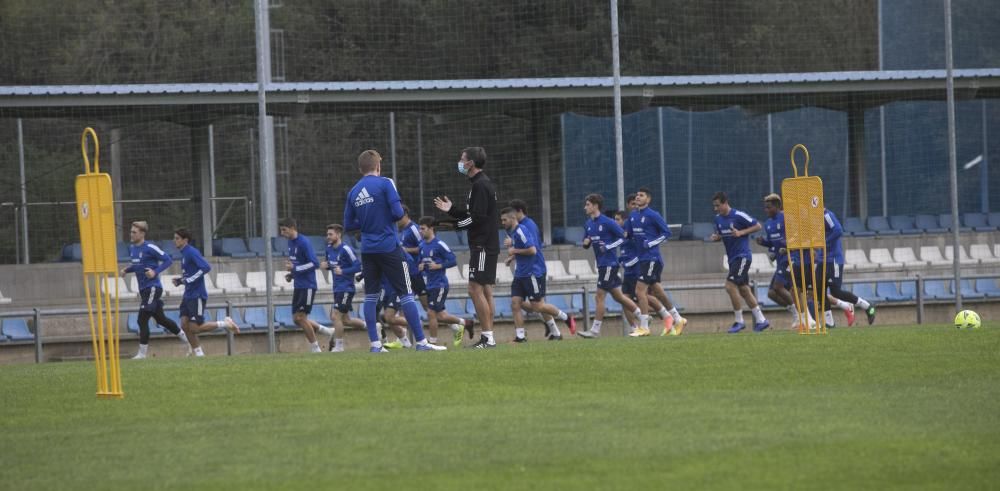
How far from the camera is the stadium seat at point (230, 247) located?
30.7 metres

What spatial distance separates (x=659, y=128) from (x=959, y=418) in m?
27.2

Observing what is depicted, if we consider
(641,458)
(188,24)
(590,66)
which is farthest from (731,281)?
(188,24)

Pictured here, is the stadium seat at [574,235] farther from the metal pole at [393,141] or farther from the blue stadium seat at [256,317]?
the blue stadium seat at [256,317]

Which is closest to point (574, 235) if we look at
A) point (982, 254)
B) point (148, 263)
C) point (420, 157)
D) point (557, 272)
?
point (557, 272)

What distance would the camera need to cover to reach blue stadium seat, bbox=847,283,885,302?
1090 inches

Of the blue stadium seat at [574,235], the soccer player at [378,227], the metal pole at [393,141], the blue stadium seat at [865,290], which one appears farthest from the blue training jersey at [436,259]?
the metal pole at [393,141]

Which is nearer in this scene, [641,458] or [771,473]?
[771,473]

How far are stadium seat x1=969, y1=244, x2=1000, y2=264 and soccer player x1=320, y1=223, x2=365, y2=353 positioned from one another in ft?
54.2

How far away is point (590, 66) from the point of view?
3812 cm

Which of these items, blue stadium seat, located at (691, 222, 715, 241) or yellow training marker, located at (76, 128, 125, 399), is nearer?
yellow training marker, located at (76, 128, 125, 399)

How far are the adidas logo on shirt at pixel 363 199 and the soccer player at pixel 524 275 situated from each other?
4.43 metres

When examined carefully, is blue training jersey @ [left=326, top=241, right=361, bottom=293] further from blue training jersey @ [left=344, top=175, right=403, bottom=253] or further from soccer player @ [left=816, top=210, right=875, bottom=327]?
soccer player @ [left=816, top=210, right=875, bottom=327]

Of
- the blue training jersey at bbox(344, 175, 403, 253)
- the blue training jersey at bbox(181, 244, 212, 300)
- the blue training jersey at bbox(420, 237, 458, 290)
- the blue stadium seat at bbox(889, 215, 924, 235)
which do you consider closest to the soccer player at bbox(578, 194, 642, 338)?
the blue training jersey at bbox(420, 237, 458, 290)

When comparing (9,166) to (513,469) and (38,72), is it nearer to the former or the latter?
(38,72)
